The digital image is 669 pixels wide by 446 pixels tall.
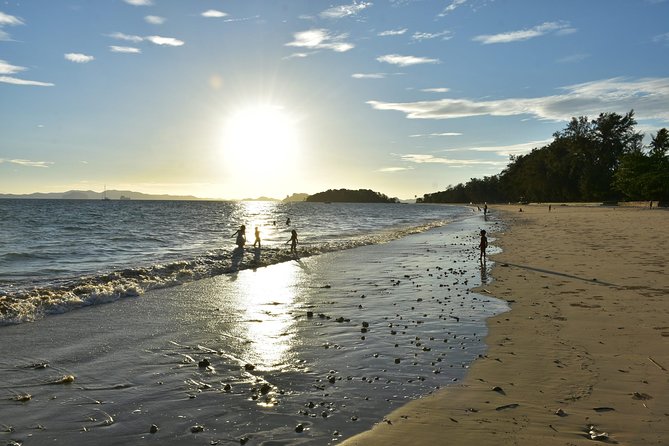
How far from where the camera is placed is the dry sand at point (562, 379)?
5.54 m

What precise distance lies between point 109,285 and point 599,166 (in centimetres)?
13420

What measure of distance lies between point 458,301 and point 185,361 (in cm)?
833

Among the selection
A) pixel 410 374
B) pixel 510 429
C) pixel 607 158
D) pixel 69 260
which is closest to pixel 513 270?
pixel 410 374

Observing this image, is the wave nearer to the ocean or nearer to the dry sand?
the ocean

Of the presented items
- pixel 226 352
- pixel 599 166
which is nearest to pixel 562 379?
pixel 226 352

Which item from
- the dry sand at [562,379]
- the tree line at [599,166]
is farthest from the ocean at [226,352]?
the tree line at [599,166]

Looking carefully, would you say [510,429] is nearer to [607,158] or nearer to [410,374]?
[410,374]

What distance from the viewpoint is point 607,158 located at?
124m

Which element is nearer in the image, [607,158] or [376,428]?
[376,428]

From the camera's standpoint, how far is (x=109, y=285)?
17266mm

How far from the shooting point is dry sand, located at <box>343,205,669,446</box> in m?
5.54

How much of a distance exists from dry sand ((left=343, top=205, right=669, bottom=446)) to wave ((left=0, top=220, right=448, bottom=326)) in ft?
38.4

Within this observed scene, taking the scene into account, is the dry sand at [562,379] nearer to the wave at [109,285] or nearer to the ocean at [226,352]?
the ocean at [226,352]

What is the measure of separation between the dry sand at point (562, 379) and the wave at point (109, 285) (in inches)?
461
